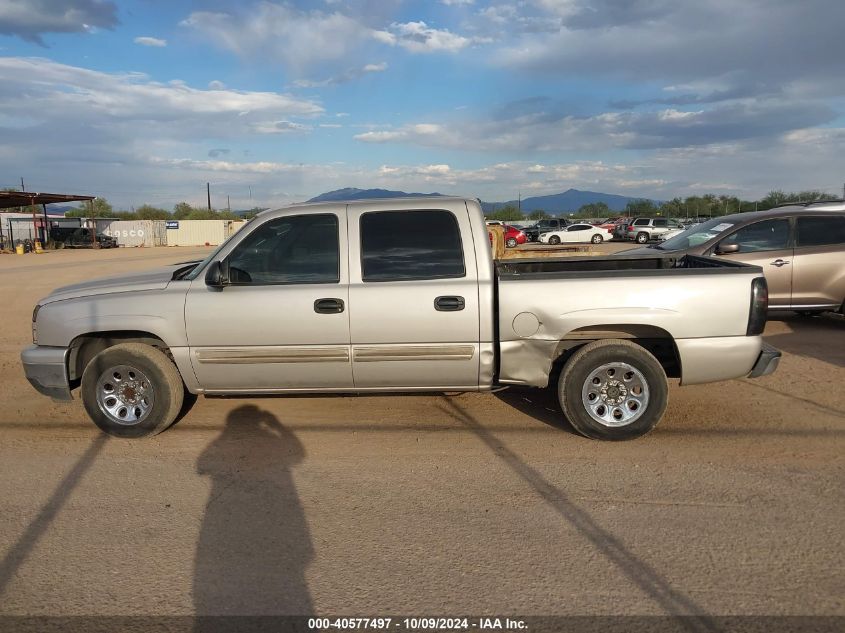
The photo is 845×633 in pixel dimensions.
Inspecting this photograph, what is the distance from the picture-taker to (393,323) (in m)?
4.94

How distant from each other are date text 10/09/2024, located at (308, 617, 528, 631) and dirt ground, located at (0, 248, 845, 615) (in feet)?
0.23

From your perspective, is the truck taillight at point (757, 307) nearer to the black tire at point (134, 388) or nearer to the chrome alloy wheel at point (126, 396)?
the black tire at point (134, 388)

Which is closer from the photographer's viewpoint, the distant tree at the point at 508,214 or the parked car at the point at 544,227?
the parked car at the point at 544,227

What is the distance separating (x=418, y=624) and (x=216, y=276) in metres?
3.08

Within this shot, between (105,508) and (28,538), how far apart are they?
45cm

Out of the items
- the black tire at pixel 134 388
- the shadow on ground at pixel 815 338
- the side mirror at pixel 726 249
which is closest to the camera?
the black tire at pixel 134 388

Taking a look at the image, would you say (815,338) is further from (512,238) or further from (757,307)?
(512,238)

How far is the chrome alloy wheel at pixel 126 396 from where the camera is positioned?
17.1ft

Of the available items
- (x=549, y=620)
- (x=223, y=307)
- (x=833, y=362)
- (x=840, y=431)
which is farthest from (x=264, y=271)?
(x=833, y=362)

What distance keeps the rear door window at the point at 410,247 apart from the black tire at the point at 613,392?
1156 millimetres

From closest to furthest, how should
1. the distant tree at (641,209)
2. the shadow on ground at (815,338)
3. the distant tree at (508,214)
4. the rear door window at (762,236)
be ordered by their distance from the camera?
the shadow on ground at (815,338), the rear door window at (762,236), the distant tree at (641,209), the distant tree at (508,214)

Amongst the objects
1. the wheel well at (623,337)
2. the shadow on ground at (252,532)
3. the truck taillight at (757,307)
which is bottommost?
the shadow on ground at (252,532)

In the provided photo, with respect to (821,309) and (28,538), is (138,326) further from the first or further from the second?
(821,309)

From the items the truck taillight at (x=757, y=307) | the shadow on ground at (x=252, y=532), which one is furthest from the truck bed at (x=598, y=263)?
the shadow on ground at (x=252, y=532)
